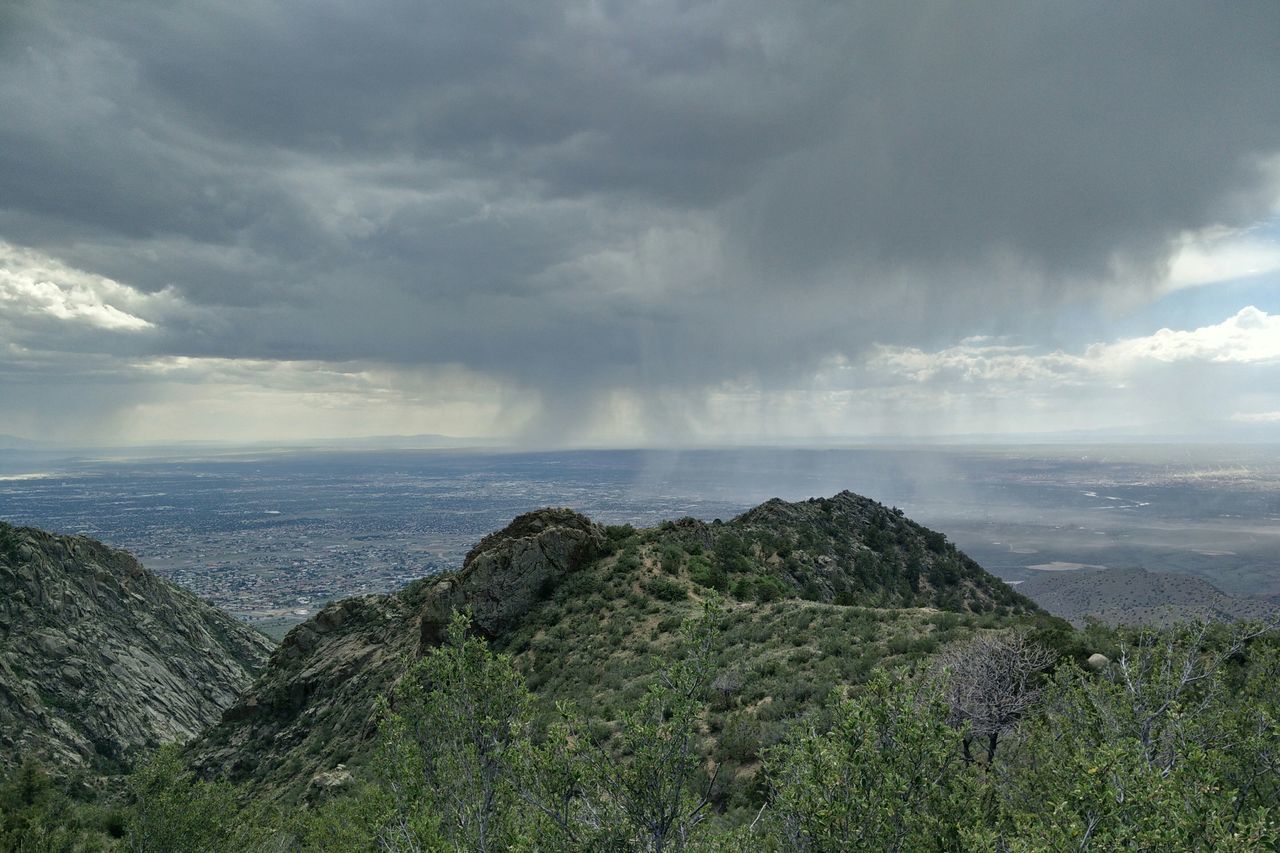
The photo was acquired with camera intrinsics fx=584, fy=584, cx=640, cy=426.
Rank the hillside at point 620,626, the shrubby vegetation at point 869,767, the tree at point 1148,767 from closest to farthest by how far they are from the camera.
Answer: the tree at point 1148,767, the shrubby vegetation at point 869,767, the hillside at point 620,626

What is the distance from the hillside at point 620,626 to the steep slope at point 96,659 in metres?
14.3

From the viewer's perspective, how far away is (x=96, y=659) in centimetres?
5075

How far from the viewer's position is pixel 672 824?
26.5 feet

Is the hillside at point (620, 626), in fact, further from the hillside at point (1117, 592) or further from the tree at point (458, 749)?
the hillside at point (1117, 592)

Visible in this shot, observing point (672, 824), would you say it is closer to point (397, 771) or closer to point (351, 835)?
point (397, 771)

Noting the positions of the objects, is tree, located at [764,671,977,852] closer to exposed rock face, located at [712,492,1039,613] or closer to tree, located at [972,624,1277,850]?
tree, located at [972,624,1277,850]

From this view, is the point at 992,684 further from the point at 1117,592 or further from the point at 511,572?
the point at 1117,592

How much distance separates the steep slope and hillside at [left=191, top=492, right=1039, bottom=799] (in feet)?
46.9

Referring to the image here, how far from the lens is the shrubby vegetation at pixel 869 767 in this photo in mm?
7211

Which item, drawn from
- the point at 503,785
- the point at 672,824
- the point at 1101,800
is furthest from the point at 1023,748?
the point at 503,785

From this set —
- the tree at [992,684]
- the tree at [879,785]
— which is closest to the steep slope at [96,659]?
the tree at [879,785]

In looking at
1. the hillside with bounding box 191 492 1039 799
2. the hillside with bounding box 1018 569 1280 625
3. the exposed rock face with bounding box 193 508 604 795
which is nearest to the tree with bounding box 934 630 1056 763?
the hillside with bounding box 191 492 1039 799

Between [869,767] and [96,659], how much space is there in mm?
68083

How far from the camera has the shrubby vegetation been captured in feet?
23.7
